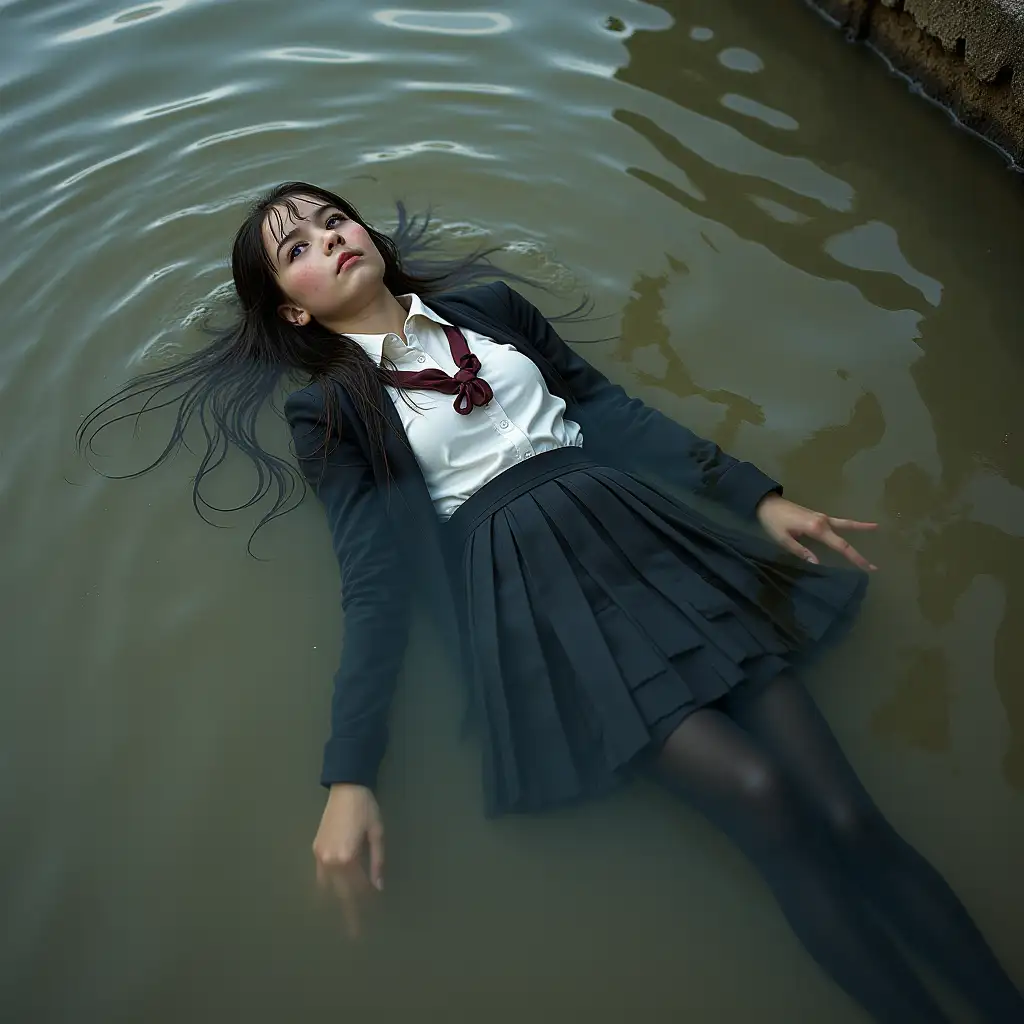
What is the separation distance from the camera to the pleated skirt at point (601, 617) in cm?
196

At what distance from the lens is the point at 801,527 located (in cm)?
232

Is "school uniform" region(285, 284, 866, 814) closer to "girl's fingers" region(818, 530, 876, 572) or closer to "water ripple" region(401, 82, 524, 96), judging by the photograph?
"girl's fingers" region(818, 530, 876, 572)

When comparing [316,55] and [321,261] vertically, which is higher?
[321,261]

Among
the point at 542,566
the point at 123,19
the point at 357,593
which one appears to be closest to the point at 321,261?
the point at 357,593

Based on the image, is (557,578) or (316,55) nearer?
(557,578)

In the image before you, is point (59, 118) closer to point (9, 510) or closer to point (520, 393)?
point (9, 510)

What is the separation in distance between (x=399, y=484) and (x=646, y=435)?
65 cm

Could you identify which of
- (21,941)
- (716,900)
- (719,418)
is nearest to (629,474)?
(719,418)

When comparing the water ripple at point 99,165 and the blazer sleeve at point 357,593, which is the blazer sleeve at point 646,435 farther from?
the water ripple at point 99,165

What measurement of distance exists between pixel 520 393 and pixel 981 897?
4.71ft

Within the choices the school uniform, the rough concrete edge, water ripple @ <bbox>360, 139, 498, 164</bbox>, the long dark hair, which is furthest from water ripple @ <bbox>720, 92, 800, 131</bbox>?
the school uniform

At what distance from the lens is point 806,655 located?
2.23 meters

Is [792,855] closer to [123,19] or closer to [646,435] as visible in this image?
[646,435]

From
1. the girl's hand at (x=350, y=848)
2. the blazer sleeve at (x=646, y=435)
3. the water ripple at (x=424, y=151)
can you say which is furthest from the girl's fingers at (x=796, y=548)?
the water ripple at (x=424, y=151)
